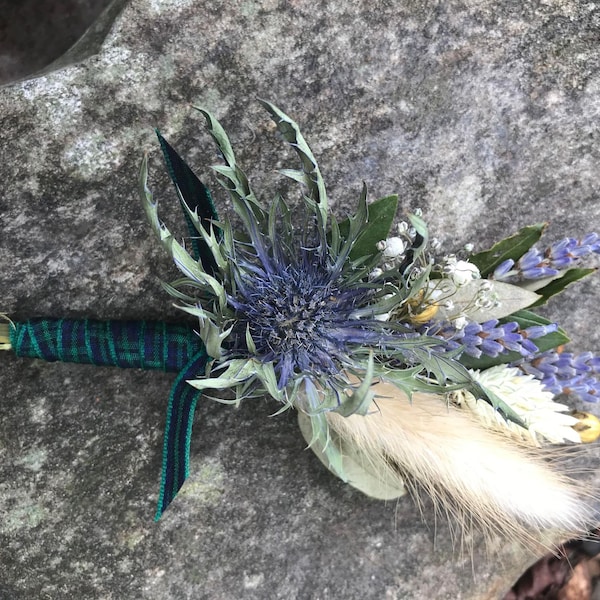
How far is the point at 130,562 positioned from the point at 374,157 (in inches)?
30.7

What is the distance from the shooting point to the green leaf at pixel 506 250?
909 millimetres

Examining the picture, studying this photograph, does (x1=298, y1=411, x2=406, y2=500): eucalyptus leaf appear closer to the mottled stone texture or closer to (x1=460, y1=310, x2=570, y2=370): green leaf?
the mottled stone texture

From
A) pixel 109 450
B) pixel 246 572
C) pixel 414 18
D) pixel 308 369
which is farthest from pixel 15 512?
pixel 414 18

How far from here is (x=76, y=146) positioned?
914 mm

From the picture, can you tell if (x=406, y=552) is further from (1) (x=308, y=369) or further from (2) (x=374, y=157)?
(2) (x=374, y=157)

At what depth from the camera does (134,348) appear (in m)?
0.88

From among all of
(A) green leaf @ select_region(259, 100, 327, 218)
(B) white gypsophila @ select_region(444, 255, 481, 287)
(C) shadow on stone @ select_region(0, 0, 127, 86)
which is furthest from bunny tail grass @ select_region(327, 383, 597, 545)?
(C) shadow on stone @ select_region(0, 0, 127, 86)

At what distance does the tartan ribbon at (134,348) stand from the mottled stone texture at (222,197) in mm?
59

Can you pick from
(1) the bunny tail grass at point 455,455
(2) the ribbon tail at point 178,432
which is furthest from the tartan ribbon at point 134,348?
(1) the bunny tail grass at point 455,455

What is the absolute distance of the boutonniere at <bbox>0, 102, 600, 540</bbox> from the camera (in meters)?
0.73

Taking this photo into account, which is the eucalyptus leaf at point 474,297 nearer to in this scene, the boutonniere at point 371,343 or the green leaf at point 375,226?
the boutonniere at point 371,343

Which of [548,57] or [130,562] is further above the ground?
[548,57]

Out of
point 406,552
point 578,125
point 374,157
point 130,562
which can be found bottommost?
point 130,562

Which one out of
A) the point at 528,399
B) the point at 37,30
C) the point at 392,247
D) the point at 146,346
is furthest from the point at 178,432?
the point at 37,30
